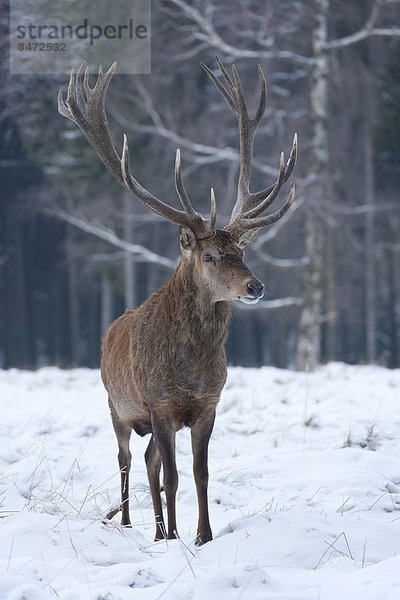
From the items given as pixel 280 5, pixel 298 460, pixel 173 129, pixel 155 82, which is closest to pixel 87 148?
pixel 155 82

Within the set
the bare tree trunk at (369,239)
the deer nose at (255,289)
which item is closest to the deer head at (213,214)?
the deer nose at (255,289)

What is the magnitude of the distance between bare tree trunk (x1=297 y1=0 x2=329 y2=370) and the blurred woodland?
3 centimetres

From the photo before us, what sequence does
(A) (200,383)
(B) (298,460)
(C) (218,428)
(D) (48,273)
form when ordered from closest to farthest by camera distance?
(A) (200,383) < (B) (298,460) < (C) (218,428) < (D) (48,273)

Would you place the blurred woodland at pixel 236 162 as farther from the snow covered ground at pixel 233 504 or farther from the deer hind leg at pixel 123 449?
the deer hind leg at pixel 123 449

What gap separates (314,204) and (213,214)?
9.88 metres

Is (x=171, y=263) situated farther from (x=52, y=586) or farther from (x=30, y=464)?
(x=52, y=586)

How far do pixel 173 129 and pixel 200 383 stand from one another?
446 inches

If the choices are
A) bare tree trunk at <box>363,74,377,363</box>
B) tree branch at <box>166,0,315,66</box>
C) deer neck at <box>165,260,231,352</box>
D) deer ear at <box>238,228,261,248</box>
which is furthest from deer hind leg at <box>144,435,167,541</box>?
bare tree trunk at <box>363,74,377,363</box>

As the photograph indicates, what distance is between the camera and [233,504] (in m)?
5.03

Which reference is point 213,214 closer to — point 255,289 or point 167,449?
point 255,289

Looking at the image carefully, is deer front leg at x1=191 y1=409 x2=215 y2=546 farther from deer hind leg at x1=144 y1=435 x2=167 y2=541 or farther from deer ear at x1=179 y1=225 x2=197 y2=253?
deer ear at x1=179 y1=225 x2=197 y2=253

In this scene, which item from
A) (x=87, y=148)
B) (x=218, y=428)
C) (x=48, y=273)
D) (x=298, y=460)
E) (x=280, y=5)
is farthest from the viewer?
(x=48, y=273)

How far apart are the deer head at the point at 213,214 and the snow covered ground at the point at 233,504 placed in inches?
53.8

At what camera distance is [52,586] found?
3.11 m
